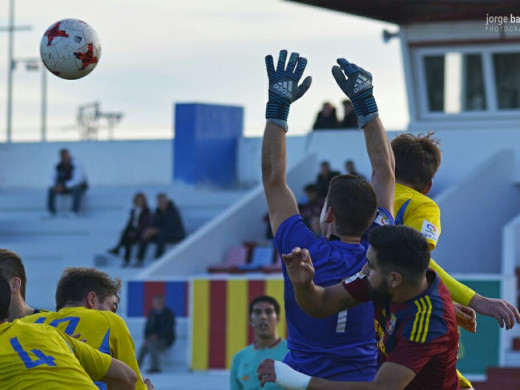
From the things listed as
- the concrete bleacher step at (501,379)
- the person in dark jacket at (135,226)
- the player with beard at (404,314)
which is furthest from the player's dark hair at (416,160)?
A: the person in dark jacket at (135,226)

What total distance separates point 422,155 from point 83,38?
12.1ft

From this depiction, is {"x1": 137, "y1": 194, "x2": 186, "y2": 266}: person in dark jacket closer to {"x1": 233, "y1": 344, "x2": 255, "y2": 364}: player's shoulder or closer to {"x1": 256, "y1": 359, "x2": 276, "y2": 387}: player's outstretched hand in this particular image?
{"x1": 233, "y1": 344, "x2": 255, "y2": 364}: player's shoulder

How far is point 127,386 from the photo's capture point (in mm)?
5293

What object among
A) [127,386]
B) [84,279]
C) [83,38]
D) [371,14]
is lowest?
[127,386]

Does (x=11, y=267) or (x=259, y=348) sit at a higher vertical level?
(x=11, y=267)

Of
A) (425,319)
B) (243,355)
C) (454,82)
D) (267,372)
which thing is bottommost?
(243,355)

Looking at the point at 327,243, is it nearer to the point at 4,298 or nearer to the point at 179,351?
the point at 4,298

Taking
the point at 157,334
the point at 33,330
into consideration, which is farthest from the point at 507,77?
the point at 33,330

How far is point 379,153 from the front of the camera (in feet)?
19.5

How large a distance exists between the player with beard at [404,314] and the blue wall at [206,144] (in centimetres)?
1853

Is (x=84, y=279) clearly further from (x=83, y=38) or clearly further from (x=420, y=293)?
(x=83, y=38)

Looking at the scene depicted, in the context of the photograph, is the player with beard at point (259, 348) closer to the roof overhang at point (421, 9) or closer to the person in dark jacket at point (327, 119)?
the roof overhang at point (421, 9)

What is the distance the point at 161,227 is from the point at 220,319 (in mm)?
4153

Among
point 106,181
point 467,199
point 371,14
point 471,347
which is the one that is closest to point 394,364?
point 471,347
